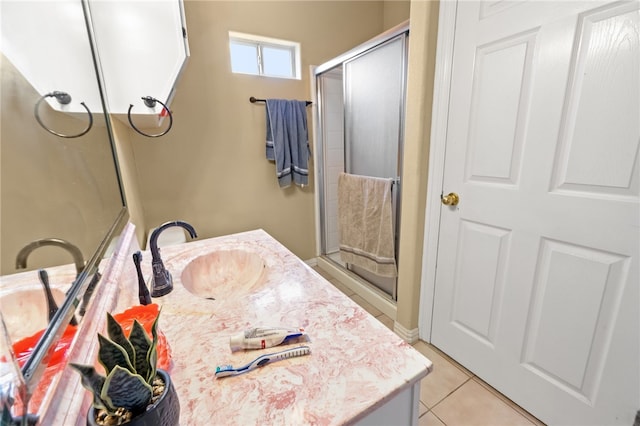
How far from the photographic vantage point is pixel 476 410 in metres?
1.29

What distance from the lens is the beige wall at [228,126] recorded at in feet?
6.48

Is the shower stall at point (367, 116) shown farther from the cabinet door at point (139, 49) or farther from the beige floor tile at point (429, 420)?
the cabinet door at point (139, 49)

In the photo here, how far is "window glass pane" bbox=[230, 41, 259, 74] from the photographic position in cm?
215

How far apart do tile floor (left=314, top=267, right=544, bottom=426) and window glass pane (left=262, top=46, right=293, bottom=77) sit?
2.41m

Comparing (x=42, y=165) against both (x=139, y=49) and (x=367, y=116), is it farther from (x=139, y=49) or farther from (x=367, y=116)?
(x=367, y=116)

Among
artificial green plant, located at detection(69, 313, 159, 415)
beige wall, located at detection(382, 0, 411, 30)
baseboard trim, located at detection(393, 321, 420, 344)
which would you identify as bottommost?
baseboard trim, located at detection(393, 321, 420, 344)

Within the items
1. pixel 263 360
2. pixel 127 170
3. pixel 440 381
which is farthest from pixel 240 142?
pixel 440 381

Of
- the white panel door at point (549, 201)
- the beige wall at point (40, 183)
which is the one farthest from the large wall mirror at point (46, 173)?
the white panel door at point (549, 201)

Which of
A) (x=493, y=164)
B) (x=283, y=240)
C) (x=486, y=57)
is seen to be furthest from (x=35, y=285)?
(x=283, y=240)

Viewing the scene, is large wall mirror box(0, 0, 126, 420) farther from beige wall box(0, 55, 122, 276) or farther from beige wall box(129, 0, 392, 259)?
beige wall box(129, 0, 392, 259)

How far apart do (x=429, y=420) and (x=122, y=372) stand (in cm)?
139

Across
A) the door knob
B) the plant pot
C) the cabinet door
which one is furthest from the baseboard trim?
the cabinet door

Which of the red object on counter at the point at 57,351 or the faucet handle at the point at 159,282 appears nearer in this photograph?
the red object on counter at the point at 57,351

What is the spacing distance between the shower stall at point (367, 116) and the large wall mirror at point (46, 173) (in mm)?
1487
